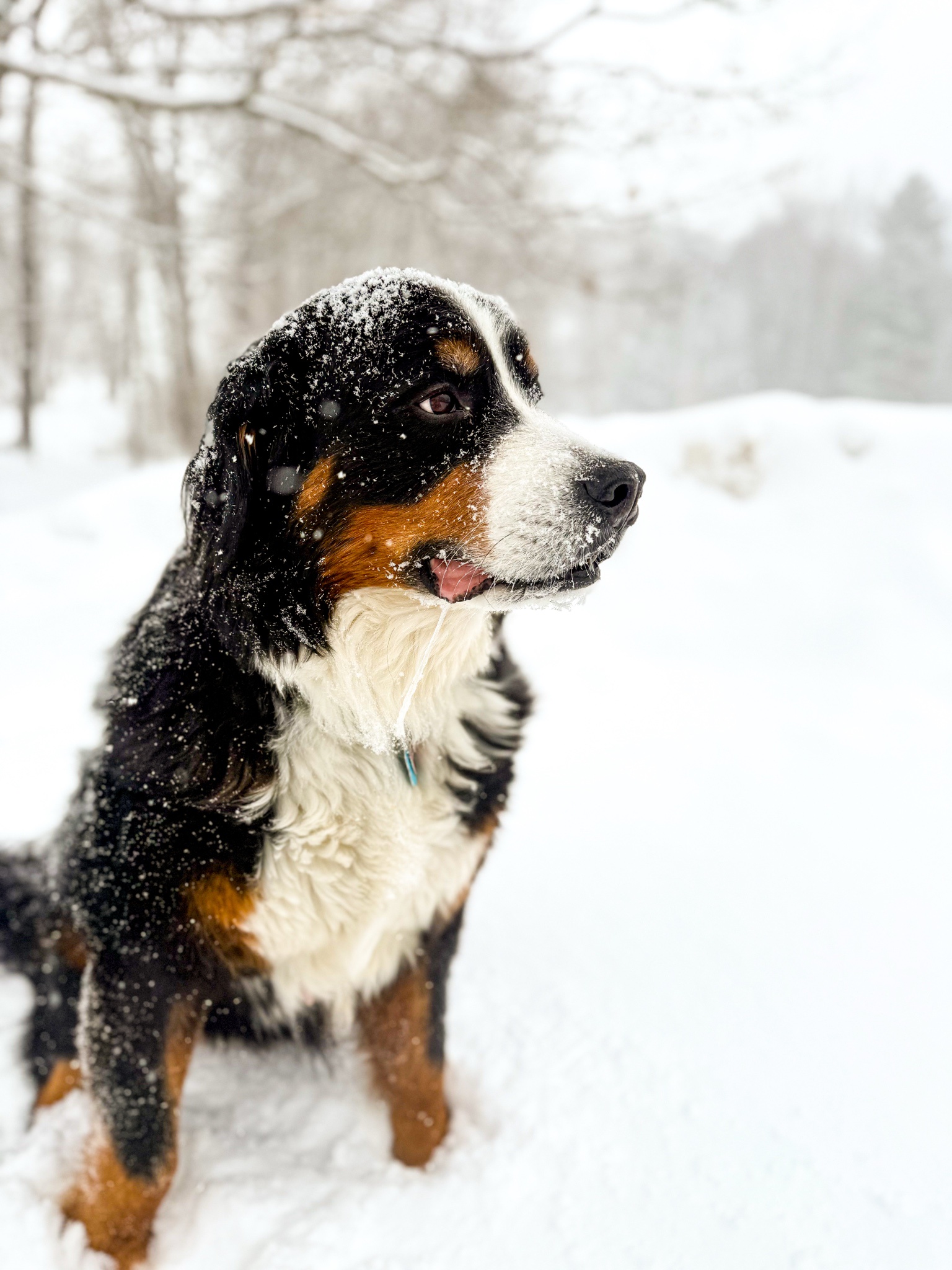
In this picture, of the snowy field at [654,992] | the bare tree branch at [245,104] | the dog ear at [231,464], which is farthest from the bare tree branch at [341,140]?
the dog ear at [231,464]

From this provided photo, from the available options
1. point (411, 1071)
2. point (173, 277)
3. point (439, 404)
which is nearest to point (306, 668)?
point (439, 404)

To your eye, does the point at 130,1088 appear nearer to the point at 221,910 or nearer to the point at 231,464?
the point at 221,910

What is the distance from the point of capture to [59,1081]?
214 centimetres

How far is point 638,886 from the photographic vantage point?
10.1 ft

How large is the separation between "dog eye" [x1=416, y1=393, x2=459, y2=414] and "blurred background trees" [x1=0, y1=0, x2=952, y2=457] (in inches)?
218

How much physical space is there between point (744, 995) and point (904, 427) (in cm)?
597

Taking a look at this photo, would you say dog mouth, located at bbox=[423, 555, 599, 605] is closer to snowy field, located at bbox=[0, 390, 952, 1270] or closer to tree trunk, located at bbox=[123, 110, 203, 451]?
snowy field, located at bbox=[0, 390, 952, 1270]

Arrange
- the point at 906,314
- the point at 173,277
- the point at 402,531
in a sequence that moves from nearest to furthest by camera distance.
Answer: the point at 402,531 < the point at 173,277 < the point at 906,314

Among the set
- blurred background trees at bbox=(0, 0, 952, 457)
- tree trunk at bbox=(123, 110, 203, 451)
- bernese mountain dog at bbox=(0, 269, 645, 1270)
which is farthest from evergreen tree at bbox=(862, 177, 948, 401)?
bernese mountain dog at bbox=(0, 269, 645, 1270)

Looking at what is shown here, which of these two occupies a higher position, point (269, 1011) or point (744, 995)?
point (269, 1011)

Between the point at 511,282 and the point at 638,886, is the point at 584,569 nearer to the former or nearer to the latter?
the point at 638,886

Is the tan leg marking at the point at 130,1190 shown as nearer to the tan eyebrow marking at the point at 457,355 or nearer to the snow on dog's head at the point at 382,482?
the snow on dog's head at the point at 382,482

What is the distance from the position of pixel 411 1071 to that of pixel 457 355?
1.77m

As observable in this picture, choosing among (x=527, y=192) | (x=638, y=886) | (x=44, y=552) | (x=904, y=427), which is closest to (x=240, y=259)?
(x=527, y=192)
